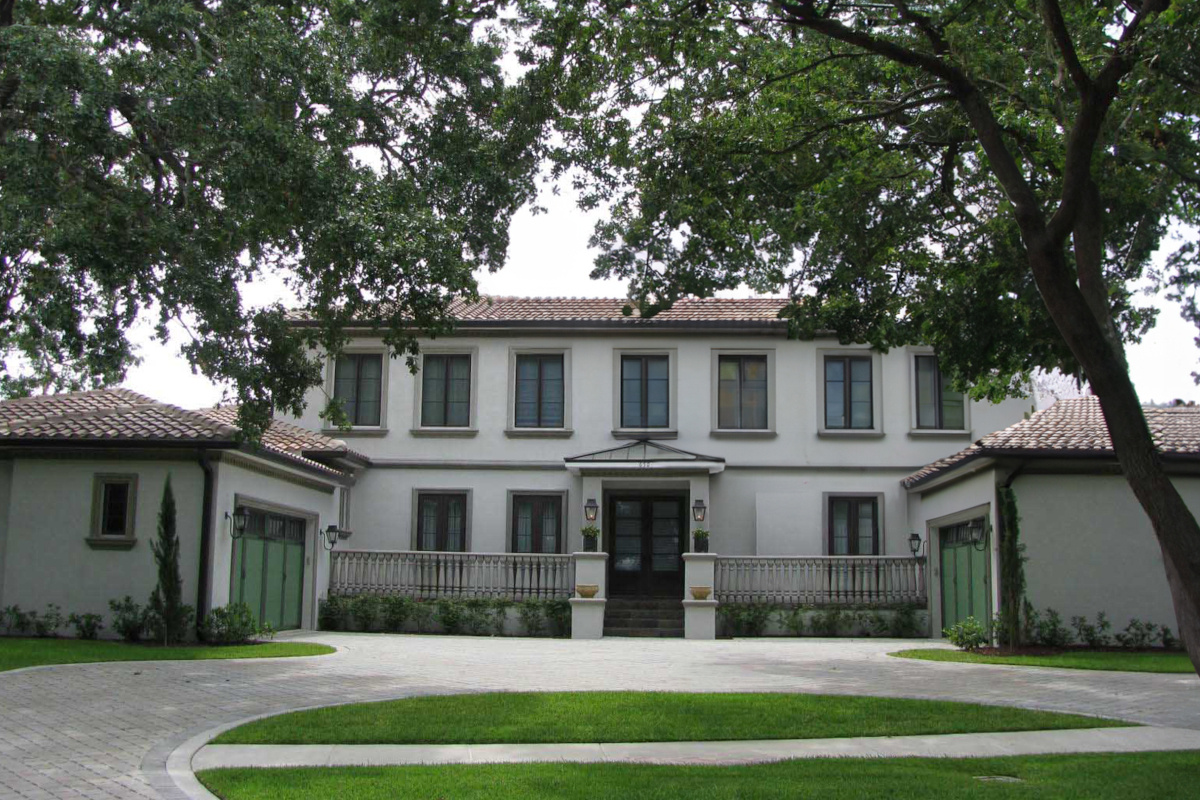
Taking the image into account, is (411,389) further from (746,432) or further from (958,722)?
(958,722)

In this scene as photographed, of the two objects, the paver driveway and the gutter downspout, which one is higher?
the gutter downspout

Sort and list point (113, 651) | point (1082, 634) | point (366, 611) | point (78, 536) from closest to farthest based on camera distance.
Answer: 1. point (113, 651)
2. point (1082, 634)
3. point (78, 536)
4. point (366, 611)

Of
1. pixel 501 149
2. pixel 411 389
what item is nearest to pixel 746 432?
pixel 411 389

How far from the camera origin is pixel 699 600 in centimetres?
2422

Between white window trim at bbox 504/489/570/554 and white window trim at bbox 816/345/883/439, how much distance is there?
6437mm

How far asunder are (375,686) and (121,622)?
7809 millimetres

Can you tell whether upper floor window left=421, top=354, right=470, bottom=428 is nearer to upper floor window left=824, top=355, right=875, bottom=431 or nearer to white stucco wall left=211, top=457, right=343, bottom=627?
white stucco wall left=211, top=457, right=343, bottom=627

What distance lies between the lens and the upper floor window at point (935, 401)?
2764cm

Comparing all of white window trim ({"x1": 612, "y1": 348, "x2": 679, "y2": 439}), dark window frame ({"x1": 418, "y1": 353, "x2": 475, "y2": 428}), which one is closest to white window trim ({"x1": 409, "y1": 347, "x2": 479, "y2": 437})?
dark window frame ({"x1": 418, "y1": 353, "x2": 475, "y2": 428})

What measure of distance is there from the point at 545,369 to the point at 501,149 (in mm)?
12535

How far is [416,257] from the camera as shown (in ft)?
47.0

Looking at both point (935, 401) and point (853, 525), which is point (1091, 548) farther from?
point (935, 401)

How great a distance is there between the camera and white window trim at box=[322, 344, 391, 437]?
2808 cm

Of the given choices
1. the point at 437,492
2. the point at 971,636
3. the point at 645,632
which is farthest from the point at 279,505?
the point at 971,636
